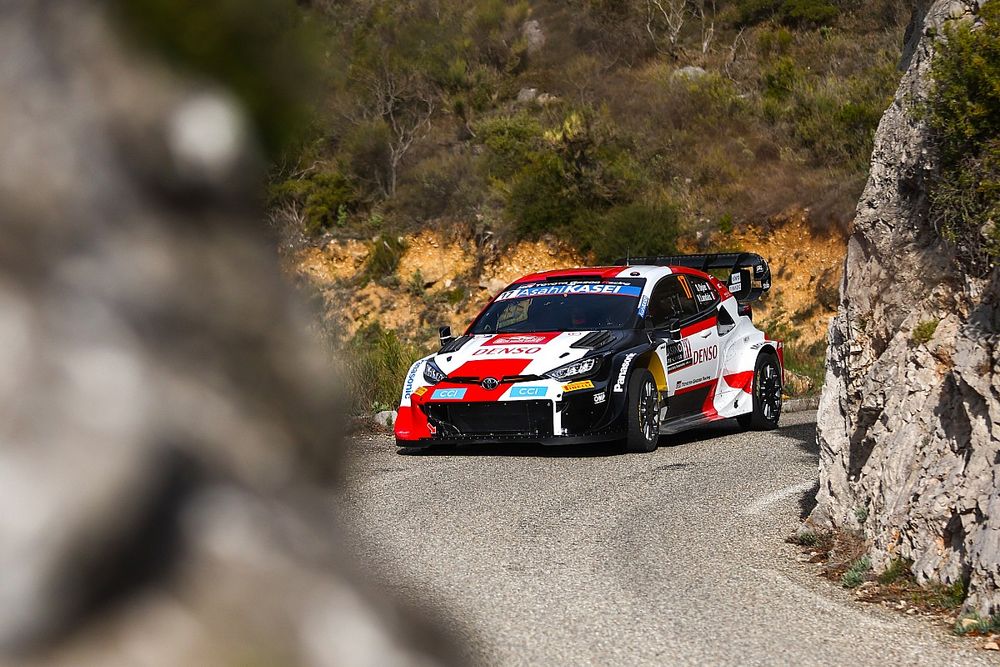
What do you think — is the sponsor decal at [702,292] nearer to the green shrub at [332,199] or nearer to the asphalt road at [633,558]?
the asphalt road at [633,558]

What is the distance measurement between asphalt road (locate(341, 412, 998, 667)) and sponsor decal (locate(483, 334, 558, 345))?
1036 millimetres

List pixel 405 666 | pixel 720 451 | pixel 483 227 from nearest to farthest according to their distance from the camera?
pixel 405 666
pixel 720 451
pixel 483 227

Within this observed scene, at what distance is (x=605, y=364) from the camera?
1150cm

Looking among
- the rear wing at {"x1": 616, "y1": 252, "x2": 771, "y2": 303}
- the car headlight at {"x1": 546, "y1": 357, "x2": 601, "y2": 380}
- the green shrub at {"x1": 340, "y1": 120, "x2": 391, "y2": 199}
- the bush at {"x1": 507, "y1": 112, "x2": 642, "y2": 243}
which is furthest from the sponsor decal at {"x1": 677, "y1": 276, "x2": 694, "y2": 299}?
the green shrub at {"x1": 340, "y1": 120, "x2": 391, "y2": 199}

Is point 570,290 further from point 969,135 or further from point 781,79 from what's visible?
point 781,79

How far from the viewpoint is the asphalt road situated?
17.4 ft

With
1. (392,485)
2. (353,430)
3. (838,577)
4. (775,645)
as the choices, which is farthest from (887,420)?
(353,430)

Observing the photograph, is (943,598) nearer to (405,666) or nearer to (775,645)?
(775,645)

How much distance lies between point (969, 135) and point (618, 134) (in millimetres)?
26153

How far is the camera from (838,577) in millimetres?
6559

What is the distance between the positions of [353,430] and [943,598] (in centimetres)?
539

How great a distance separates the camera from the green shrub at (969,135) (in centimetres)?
631

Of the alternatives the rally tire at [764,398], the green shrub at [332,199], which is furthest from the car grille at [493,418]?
the green shrub at [332,199]

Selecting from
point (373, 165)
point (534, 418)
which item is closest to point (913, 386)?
point (534, 418)
